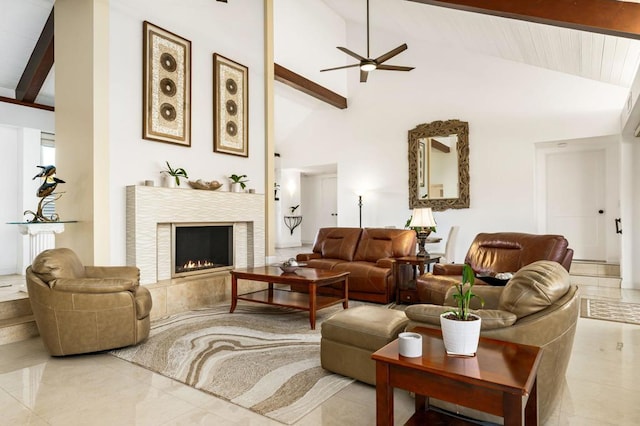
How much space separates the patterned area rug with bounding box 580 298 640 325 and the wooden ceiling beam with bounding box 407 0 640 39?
276cm

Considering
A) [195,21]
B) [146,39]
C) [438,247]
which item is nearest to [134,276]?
[146,39]

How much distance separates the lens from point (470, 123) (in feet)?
23.2

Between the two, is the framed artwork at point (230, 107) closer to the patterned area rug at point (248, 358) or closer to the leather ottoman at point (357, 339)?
the patterned area rug at point (248, 358)

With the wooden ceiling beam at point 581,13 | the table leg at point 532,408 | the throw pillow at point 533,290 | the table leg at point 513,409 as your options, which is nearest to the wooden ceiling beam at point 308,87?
the wooden ceiling beam at point 581,13

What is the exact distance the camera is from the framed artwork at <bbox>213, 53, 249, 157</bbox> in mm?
5285

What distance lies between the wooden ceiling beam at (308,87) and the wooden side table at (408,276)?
4282 mm

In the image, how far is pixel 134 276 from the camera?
349 cm

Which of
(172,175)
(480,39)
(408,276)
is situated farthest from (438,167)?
(172,175)

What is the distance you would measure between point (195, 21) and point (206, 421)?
4.78m

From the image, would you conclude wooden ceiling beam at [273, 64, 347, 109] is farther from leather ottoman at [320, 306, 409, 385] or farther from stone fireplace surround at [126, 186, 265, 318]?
leather ottoman at [320, 306, 409, 385]

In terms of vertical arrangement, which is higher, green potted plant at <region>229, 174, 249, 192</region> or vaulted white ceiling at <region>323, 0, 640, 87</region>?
vaulted white ceiling at <region>323, 0, 640, 87</region>

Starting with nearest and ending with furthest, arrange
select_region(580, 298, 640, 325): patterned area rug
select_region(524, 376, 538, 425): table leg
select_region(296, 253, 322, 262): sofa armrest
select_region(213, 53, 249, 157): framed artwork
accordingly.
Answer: select_region(524, 376, 538, 425): table leg < select_region(580, 298, 640, 325): patterned area rug < select_region(213, 53, 249, 157): framed artwork < select_region(296, 253, 322, 262): sofa armrest

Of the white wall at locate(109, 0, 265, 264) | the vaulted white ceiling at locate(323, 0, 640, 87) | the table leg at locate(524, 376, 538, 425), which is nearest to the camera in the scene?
the table leg at locate(524, 376, 538, 425)

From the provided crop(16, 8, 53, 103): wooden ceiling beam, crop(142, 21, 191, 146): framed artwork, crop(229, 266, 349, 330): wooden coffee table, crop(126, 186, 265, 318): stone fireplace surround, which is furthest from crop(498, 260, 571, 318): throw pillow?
crop(16, 8, 53, 103): wooden ceiling beam
